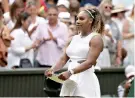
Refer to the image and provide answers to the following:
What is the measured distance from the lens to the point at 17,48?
1253 cm

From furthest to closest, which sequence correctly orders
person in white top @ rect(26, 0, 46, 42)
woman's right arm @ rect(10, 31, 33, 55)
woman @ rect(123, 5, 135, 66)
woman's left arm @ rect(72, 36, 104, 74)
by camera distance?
woman @ rect(123, 5, 135, 66)
person in white top @ rect(26, 0, 46, 42)
woman's right arm @ rect(10, 31, 33, 55)
woman's left arm @ rect(72, 36, 104, 74)

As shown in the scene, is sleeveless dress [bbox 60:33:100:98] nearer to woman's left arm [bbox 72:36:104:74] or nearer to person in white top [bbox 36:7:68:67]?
woman's left arm [bbox 72:36:104:74]

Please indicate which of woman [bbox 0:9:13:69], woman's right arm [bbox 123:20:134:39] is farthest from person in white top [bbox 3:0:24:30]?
woman's right arm [bbox 123:20:134:39]

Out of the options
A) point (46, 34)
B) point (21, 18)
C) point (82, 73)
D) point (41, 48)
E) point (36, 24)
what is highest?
point (21, 18)

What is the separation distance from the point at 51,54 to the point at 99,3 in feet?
9.77

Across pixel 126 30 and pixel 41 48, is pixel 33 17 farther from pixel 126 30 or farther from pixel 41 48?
pixel 126 30

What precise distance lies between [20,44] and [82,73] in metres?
4.48

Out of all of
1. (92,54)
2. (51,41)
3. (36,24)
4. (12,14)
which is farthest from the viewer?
(36,24)

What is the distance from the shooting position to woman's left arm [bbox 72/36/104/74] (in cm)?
805

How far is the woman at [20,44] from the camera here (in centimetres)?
1254

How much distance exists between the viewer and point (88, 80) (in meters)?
8.32

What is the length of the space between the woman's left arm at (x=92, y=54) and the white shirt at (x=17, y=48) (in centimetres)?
451

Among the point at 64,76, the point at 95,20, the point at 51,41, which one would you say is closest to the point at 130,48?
the point at 51,41

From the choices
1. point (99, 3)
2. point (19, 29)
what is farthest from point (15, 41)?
point (99, 3)
